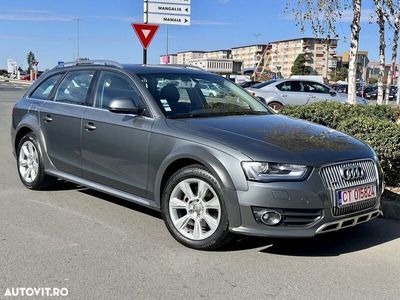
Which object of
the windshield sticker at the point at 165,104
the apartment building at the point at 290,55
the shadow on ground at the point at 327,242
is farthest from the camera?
the apartment building at the point at 290,55

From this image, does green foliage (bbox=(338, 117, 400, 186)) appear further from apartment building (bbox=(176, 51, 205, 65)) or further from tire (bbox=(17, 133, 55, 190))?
apartment building (bbox=(176, 51, 205, 65))

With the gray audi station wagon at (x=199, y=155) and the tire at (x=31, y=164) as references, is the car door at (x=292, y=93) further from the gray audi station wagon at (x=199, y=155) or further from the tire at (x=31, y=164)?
the tire at (x=31, y=164)

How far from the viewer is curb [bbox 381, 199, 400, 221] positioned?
5.70 m

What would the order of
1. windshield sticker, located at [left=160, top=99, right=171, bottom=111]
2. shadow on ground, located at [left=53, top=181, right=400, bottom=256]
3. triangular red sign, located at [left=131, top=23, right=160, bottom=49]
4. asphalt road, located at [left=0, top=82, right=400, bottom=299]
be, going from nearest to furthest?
asphalt road, located at [left=0, top=82, right=400, bottom=299] → shadow on ground, located at [left=53, top=181, right=400, bottom=256] → windshield sticker, located at [left=160, top=99, right=171, bottom=111] → triangular red sign, located at [left=131, top=23, right=160, bottom=49]

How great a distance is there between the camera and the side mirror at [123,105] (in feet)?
16.3

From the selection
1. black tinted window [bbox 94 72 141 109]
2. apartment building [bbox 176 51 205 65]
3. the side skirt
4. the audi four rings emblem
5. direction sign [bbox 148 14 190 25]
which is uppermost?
apartment building [bbox 176 51 205 65]

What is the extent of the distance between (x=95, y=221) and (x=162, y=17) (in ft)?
32.1

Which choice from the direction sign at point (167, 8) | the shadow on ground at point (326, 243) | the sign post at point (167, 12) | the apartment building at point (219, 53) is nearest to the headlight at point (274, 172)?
the shadow on ground at point (326, 243)

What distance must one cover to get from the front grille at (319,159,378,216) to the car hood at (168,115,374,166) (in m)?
0.06

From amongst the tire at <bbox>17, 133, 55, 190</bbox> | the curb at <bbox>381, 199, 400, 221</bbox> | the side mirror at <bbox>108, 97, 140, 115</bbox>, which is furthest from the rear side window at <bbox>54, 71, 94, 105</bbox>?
the curb at <bbox>381, 199, 400, 221</bbox>

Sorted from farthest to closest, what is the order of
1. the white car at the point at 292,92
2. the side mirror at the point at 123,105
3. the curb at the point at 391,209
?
the white car at the point at 292,92
the curb at the point at 391,209
the side mirror at the point at 123,105

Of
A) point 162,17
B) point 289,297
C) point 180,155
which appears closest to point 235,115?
point 180,155

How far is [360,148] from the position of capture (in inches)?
186

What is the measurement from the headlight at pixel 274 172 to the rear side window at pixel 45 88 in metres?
3.30
